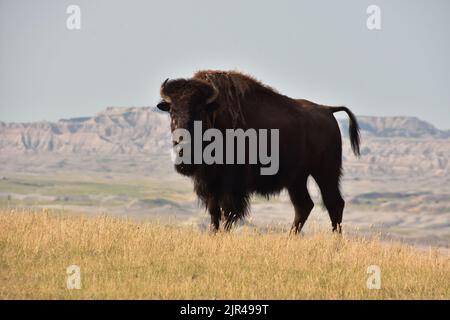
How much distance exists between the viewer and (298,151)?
1513 centimetres

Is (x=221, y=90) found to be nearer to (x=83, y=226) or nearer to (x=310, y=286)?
(x=83, y=226)

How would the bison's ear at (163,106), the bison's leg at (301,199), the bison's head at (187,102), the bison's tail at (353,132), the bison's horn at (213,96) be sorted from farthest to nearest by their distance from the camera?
1. the bison's tail at (353,132)
2. the bison's leg at (301,199)
3. the bison's ear at (163,106)
4. the bison's horn at (213,96)
5. the bison's head at (187,102)

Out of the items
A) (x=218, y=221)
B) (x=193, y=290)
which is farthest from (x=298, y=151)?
(x=193, y=290)

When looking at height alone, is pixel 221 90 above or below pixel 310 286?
above

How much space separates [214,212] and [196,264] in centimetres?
292

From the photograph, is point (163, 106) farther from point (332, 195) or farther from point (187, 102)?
point (332, 195)

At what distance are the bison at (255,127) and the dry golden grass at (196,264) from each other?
3.49 feet

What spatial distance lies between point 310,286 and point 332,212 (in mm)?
6670

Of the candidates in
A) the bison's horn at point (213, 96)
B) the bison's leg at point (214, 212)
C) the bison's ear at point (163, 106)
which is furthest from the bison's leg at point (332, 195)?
the bison's ear at point (163, 106)

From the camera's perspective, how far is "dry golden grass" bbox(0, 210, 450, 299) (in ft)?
29.6

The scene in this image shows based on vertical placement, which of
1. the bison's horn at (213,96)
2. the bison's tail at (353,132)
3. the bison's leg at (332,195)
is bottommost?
the bison's leg at (332,195)

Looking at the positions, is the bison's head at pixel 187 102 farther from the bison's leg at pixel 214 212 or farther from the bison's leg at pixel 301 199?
the bison's leg at pixel 301 199

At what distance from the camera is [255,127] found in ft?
47.2

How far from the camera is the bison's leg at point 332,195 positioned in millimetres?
15797
